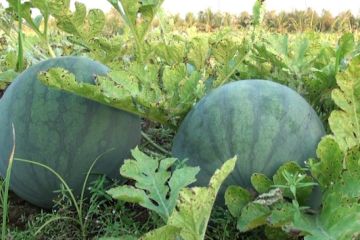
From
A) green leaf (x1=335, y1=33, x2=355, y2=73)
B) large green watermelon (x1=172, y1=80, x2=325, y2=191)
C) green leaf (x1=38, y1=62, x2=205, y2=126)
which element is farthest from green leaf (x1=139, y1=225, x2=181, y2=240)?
green leaf (x1=335, y1=33, x2=355, y2=73)

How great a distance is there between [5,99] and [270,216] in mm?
938

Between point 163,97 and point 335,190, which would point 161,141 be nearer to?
point 163,97

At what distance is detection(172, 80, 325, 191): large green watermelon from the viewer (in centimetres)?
162

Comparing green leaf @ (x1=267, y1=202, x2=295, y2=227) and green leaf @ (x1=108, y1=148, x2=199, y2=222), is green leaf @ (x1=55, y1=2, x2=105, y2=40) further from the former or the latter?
green leaf @ (x1=267, y1=202, x2=295, y2=227)

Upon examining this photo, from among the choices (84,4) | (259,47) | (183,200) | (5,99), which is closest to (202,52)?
(259,47)

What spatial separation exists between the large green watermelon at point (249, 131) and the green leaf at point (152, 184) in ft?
0.50

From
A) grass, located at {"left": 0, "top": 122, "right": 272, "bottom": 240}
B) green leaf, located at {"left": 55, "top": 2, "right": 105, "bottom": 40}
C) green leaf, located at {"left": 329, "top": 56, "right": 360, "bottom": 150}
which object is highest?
green leaf, located at {"left": 55, "top": 2, "right": 105, "bottom": 40}

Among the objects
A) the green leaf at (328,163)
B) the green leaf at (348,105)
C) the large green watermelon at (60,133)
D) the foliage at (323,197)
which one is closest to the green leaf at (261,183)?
the foliage at (323,197)

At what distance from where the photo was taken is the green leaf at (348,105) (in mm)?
1629

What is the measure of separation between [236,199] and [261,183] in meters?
0.07

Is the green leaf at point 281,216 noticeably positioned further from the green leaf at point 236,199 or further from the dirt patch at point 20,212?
the dirt patch at point 20,212

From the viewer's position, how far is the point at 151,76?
183 centimetres

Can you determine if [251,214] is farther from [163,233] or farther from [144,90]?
[144,90]

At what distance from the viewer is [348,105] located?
1.67m
